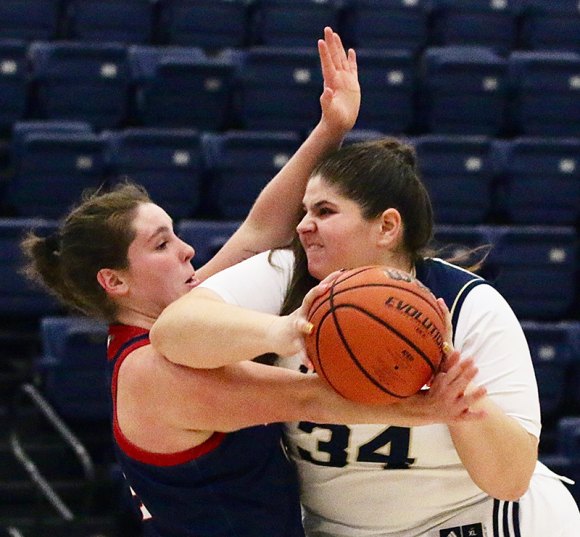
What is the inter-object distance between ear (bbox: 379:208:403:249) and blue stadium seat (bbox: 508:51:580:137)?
4829mm

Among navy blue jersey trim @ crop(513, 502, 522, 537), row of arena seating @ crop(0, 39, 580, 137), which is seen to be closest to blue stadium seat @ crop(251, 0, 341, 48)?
row of arena seating @ crop(0, 39, 580, 137)

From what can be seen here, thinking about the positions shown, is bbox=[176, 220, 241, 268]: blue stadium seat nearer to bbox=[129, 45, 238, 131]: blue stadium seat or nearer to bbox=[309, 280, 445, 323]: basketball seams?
bbox=[129, 45, 238, 131]: blue stadium seat

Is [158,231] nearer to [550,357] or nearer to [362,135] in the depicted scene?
[550,357]

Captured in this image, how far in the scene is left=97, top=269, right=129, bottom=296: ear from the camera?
2766 millimetres

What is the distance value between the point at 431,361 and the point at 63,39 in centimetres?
595

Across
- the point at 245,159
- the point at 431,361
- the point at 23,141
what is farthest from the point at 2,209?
the point at 431,361

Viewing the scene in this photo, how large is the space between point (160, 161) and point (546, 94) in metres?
2.32

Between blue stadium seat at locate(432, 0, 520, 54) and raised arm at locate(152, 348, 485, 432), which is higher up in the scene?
blue stadium seat at locate(432, 0, 520, 54)

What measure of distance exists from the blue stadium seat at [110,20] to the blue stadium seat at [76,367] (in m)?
2.62

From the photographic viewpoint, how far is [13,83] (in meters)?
6.77

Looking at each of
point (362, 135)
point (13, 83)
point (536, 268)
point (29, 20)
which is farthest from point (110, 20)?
point (536, 268)

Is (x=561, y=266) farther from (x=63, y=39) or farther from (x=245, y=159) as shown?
(x=63, y=39)

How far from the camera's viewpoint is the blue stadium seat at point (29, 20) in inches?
291

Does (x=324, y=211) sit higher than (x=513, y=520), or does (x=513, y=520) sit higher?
(x=324, y=211)
